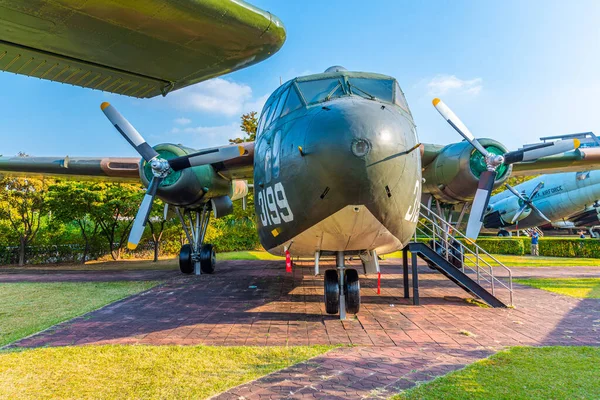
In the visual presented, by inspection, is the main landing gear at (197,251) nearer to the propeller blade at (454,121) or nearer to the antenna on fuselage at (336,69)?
the antenna on fuselage at (336,69)

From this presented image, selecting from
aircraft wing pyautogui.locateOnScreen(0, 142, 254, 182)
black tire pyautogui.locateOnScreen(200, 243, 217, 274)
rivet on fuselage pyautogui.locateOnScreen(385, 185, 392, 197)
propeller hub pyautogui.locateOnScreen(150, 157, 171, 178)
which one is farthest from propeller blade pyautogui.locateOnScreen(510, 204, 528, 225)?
rivet on fuselage pyautogui.locateOnScreen(385, 185, 392, 197)

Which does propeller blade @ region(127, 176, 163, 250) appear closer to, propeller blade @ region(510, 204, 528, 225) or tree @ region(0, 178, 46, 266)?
tree @ region(0, 178, 46, 266)

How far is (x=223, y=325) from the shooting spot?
6676 millimetres

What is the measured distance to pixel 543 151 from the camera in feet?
28.5

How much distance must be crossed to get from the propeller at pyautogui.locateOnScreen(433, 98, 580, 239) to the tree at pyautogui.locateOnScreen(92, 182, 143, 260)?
60.5 ft

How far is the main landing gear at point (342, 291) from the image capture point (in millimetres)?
6852

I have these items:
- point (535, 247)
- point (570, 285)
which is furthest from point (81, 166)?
point (535, 247)

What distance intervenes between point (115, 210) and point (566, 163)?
23.4m

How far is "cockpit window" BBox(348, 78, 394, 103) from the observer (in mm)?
6312

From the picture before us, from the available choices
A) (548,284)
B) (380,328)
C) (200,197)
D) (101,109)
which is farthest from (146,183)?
(548,284)

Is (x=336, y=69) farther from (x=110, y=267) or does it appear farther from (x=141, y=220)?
(x=110, y=267)

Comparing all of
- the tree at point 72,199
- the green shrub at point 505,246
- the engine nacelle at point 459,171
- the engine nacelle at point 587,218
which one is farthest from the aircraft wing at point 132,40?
the engine nacelle at point 587,218

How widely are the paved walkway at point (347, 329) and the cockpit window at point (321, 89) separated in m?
3.79

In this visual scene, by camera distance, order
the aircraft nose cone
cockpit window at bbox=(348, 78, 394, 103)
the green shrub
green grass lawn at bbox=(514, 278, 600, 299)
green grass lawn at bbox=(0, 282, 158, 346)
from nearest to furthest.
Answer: the aircraft nose cone → cockpit window at bbox=(348, 78, 394, 103) → green grass lawn at bbox=(0, 282, 158, 346) → green grass lawn at bbox=(514, 278, 600, 299) → the green shrub
